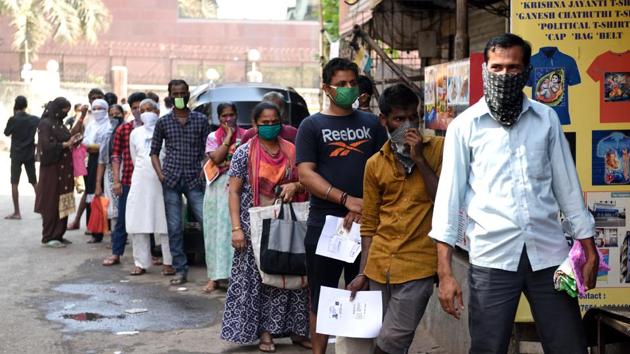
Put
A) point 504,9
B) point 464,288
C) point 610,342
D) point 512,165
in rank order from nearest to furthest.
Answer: point 512,165, point 610,342, point 464,288, point 504,9

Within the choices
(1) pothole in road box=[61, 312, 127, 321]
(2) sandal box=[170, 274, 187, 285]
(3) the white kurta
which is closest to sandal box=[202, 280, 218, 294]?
(2) sandal box=[170, 274, 187, 285]

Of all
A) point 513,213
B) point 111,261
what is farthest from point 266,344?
point 111,261

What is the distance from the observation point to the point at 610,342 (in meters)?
4.96

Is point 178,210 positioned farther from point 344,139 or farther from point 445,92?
point 344,139

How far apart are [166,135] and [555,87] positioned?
5.01 metres

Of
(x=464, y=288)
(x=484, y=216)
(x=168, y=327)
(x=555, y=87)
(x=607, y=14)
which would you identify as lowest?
(x=168, y=327)

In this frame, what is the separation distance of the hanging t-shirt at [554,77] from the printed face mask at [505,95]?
1.68m

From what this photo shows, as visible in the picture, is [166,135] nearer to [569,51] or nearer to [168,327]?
[168,327]

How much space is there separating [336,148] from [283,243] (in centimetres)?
118

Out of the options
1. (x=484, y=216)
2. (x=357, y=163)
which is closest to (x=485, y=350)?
(x=484, y=216)

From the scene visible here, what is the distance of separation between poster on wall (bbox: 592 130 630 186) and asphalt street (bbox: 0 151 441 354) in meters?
1.99

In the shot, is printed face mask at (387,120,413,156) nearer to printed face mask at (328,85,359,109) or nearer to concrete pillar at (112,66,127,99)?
printed face mask at (328,85,359,109)

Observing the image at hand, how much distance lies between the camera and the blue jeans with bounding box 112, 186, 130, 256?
1145 cm

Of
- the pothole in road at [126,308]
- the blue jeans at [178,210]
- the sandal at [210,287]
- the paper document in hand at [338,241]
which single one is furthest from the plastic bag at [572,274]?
the blue jeans at [178,210]
